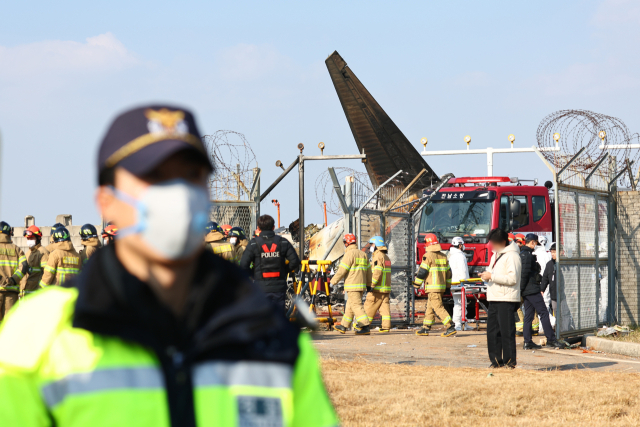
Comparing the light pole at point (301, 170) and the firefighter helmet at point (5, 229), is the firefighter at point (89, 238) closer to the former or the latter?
the firefighter helmet at point (5, 229)

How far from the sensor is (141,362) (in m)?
1.38

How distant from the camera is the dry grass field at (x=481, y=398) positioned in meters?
6.22

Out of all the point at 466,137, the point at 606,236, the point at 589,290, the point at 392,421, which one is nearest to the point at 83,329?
the point at 392,421

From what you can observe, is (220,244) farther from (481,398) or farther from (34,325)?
(34,325)

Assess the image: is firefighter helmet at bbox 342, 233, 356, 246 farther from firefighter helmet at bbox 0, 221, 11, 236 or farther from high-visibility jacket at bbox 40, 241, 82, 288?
firefighter helmet at bbox 0, 221, 11, 236

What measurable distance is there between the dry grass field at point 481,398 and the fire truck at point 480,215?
904 centimetres

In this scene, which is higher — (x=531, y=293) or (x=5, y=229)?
(x=5, y=229)

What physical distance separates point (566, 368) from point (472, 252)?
25.8ft

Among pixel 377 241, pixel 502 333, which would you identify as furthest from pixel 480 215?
pixel 502 333

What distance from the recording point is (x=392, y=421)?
613 centimetres

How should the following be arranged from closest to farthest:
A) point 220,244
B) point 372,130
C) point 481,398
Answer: point 481,398, point 220,244, point 372,130

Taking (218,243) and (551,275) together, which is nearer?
(218,243)

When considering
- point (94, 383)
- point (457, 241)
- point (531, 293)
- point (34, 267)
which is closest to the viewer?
point (94, 383)

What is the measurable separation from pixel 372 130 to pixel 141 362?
23962 millimetres
